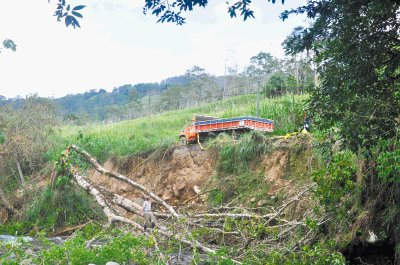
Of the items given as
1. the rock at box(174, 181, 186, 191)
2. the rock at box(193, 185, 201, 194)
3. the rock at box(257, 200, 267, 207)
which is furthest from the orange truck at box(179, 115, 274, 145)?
the rock at box(257, 200, 267, 207)

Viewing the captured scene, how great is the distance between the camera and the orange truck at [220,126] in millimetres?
12988

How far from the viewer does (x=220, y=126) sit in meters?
13.7

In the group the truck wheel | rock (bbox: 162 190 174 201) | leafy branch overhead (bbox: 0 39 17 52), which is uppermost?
leafy branch overhead (bbox: 0 39 17 52)

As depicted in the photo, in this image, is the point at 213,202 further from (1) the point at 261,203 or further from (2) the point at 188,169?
(2) the point at 188,169

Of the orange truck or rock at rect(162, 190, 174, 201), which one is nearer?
the orange truck

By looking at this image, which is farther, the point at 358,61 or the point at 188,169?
the point at 188,169

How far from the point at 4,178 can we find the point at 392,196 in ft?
41.3

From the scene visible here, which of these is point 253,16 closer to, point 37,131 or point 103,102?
point 37,131

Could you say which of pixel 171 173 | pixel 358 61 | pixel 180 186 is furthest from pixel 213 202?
pixel 358 61

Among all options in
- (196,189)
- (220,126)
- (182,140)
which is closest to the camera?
(196,189)

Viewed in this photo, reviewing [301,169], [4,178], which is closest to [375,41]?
[301,169]

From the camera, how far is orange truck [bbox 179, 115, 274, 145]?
42.6 feet

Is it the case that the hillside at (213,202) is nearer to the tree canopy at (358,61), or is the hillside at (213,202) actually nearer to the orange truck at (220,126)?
the orange truck at (220,126)

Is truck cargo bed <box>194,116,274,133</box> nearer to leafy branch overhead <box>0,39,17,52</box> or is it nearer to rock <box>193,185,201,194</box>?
rock <box>193,185,201,194</box>
